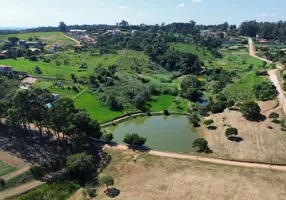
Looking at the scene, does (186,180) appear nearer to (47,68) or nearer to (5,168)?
(5,168)

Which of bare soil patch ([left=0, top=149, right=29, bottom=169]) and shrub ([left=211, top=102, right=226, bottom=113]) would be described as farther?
shrub ([left=211, top=102, right=226, bottom=113])

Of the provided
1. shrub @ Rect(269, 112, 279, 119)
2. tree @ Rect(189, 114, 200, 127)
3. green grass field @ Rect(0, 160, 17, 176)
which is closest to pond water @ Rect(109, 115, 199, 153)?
tree @ Rect(189, 114, 200, 127)

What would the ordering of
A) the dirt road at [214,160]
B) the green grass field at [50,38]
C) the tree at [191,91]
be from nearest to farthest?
the dirt road at [214,160]
the tree at [191,91]
the green grass field at [50,38]

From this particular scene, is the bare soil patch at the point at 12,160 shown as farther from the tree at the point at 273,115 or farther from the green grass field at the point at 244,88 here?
the green grass field at the point at 244,88

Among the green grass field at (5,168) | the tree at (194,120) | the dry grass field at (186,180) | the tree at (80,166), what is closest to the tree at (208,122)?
the tree at (194,120)

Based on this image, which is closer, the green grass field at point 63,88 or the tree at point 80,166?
the tree at point 80,166

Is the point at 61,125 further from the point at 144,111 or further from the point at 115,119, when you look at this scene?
A: the point at 144,111

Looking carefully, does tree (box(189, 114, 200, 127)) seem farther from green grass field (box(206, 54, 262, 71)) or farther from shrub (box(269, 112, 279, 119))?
green grass field (box(206, 54, 262, 71))
